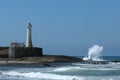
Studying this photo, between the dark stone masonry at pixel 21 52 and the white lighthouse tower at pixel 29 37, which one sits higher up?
the white lighthouse tower at pixel 29 37

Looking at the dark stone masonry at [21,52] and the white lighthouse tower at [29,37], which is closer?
the dark stone masonry at [21,52]

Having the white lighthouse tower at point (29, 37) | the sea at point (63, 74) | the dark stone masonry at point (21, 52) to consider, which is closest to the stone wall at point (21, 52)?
the dark stone masonry at point (21, 52)

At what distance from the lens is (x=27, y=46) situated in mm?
53031

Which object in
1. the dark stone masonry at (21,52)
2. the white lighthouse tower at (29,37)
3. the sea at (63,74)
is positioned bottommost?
the sea at (63,74)

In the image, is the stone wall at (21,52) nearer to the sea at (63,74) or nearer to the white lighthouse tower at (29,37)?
the white lighthouse tower at (29,37)

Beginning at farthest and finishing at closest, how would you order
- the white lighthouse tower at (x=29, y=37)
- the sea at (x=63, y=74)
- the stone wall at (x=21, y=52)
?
the white lighthouse tower at (x=29, y=37) < the stone wall at (x=21, y=52) < the sea at (x=63, y=74)

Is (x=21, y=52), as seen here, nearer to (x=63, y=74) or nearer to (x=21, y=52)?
(x=21, y=52)

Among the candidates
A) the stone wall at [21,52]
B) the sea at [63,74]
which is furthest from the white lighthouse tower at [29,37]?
the sea at [63,74]

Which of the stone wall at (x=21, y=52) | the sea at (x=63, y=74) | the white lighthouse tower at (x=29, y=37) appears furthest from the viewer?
the white lighthouse tower at (x=29, y=37)

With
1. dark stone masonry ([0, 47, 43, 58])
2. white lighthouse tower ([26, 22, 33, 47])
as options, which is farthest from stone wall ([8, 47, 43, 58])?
white lighthouse tower ([26, 22, 33, 47])

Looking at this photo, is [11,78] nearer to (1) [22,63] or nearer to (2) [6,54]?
(1) [22,63]

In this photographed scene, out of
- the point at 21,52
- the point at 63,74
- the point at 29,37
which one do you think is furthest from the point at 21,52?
the point at 63,74

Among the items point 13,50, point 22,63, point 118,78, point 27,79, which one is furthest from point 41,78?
point 13,50

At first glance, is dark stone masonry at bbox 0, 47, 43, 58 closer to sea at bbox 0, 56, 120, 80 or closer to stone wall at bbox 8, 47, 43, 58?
stone wall at bbox 8, 47, 43, 58
